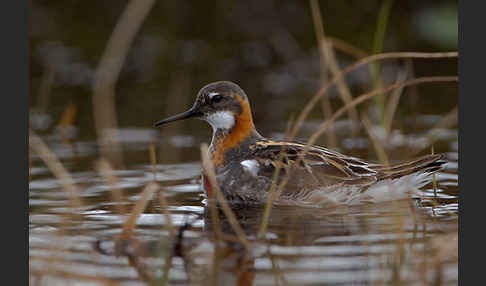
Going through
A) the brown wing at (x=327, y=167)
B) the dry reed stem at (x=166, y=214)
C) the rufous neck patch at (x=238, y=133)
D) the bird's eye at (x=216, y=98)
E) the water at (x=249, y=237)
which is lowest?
the water at (x=249, y=237)

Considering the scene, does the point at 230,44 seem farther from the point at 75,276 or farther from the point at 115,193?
the point at 75,276

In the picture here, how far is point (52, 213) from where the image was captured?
5.89 meters

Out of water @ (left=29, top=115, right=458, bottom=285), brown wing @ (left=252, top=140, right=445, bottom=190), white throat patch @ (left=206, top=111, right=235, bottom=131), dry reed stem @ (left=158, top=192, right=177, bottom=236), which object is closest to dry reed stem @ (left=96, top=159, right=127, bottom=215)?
water @ (left=29, top=115, right=458, bottom=285)

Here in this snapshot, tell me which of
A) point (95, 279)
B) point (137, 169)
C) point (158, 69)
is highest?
point (158, 69)

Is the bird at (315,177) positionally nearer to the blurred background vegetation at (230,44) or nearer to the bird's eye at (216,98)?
the bird's eye at (216,98)

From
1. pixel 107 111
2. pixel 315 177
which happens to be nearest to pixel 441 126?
pixel 315 177

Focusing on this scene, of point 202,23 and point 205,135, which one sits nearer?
point 205,135

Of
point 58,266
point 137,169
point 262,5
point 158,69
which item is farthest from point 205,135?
point 58,266

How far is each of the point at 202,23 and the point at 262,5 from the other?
33.3 inches

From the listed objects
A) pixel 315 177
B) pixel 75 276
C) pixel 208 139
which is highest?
pixel 208 139

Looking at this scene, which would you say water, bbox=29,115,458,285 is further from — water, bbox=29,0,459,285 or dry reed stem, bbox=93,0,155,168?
dry reed stem, bbox=93,0,155,168

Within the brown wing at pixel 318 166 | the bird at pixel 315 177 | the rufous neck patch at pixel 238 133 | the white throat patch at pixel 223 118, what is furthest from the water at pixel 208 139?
the white throat patch at pixel 223 118

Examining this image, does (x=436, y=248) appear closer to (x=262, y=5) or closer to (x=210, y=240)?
(x=210, y=240)

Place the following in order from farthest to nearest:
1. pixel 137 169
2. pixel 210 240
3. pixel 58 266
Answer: pixel 137 169 < pixel 210 240 < pixel 58 266
